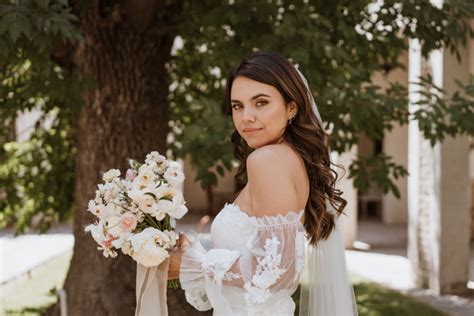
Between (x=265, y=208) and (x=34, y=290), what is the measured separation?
7152 mm

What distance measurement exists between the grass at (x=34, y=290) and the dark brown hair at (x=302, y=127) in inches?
214

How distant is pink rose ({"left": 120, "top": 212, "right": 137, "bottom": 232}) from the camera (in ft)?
7.80

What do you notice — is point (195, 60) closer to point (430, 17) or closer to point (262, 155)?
point (430, 17)

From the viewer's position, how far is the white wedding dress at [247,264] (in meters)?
2.35

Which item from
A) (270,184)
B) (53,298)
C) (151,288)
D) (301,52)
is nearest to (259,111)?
(270,184)

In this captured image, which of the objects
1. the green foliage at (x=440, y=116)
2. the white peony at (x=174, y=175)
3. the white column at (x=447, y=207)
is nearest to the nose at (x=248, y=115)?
the white peony at (x=174, y=175)

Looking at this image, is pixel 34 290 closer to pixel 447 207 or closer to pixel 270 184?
pixel 447 207

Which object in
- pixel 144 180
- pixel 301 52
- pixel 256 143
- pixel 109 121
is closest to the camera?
pixel 144 180

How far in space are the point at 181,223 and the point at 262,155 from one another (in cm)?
1347

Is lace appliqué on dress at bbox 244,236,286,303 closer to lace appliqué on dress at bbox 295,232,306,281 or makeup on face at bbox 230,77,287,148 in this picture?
lace appliqué on dress at bbox 295,232,306,281

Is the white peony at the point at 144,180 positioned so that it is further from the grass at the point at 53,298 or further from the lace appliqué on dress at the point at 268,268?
the grass at the point at 53,298

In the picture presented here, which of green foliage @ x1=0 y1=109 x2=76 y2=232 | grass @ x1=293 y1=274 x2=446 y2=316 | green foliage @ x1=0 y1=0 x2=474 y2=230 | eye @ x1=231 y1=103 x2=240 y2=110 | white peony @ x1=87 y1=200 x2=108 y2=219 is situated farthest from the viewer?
grass @ x1=293 y1=274 x2=446 y2=316

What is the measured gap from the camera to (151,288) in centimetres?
254

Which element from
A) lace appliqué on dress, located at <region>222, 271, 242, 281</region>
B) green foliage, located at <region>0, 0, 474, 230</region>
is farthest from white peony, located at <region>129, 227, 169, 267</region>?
green foliage, located at <region>0, 0, 474, 230</region>
